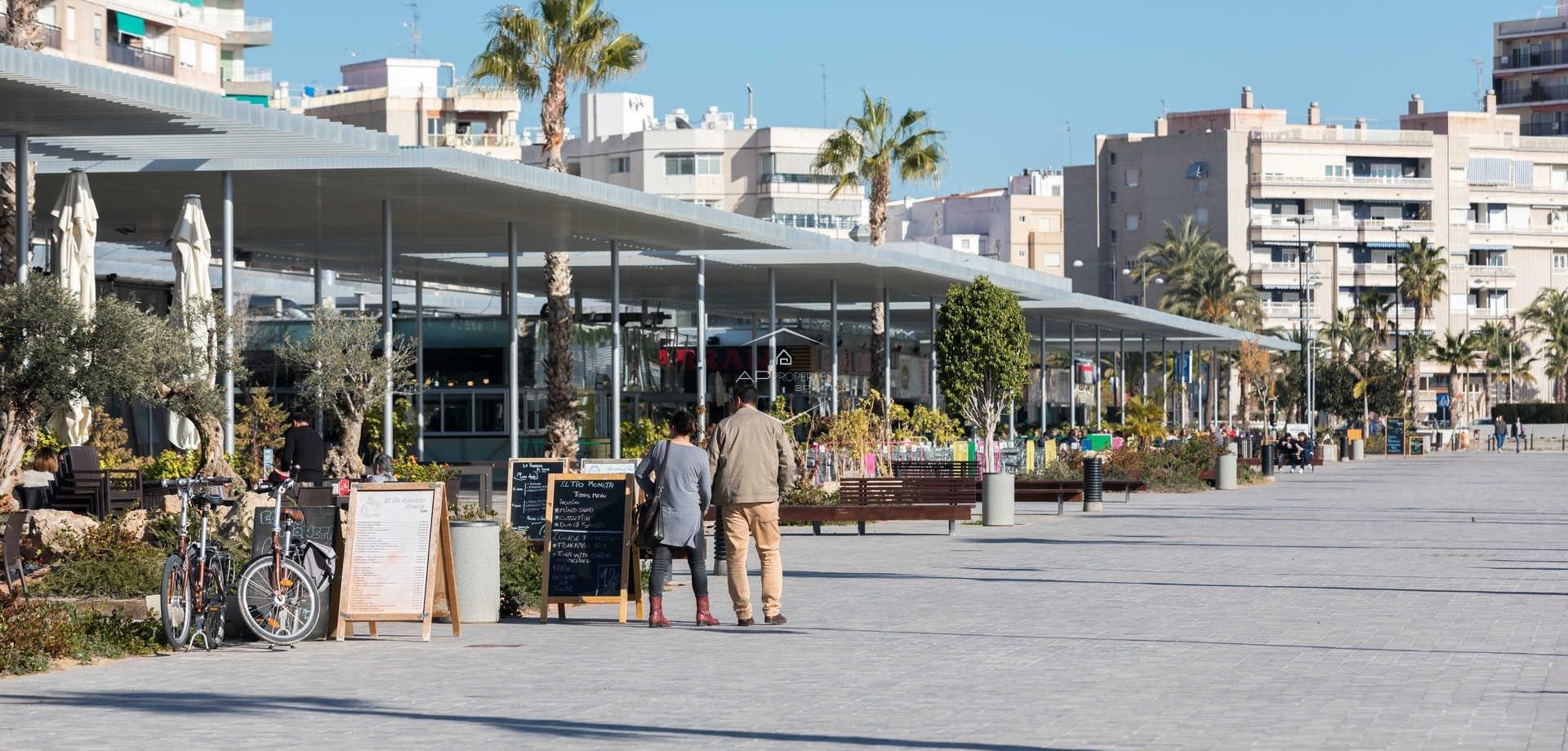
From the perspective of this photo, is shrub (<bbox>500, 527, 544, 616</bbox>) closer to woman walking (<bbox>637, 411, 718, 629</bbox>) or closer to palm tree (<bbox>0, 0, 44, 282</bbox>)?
woman walking (<bbox>637, 411, 718, 629</bbox>)

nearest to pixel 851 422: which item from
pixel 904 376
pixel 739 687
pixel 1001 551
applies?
pixel 1001 551

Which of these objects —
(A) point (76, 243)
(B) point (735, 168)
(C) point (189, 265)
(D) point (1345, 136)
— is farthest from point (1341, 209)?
(A) point (76, 243)

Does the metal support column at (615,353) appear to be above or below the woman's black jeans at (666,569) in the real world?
above

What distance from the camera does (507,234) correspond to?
31078 mm

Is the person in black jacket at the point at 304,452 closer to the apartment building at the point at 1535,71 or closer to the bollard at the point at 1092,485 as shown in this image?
the bollard at the point at 1092,485

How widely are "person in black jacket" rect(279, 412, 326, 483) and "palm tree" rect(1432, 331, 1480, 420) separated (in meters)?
98.4

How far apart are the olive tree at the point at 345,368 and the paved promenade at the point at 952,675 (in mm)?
9569

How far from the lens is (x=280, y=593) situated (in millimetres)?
12602

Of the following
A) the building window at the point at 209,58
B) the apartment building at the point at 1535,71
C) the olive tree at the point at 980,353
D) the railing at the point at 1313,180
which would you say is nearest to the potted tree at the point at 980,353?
the olive tree at the point at 980,353

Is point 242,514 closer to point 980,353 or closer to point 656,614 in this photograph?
point 656,614

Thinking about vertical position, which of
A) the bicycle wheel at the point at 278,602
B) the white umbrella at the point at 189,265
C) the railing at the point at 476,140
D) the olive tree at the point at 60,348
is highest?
the railing at the point at 476,140

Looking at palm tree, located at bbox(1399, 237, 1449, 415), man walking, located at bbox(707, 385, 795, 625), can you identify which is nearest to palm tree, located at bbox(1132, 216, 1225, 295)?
palm tree, located at bbox(1399, 237, 1449, 415)

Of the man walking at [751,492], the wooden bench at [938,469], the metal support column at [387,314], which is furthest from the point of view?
the wooden bench at [938,469]

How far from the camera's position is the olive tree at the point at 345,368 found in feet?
86.3
